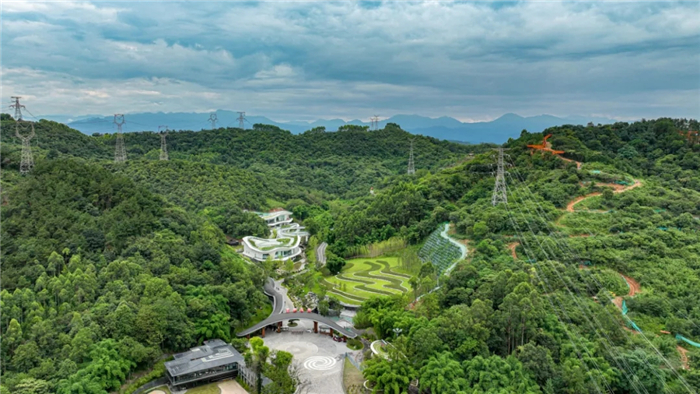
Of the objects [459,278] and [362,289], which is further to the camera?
[362,289]

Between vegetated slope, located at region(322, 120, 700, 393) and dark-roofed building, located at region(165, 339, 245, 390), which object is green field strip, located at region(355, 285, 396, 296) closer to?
vegetated slope, located at region(322, 120, 700, 393)

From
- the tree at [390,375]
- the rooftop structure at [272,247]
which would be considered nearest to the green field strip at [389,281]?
the rooftop structure at [272,247]

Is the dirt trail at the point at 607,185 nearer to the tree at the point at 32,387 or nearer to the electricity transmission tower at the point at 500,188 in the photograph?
the electricity transmission tower at the point at 500,188

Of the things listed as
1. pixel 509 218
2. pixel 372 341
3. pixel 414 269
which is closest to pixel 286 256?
pixel 414 269

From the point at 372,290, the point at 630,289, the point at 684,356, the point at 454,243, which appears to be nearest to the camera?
the point at 684,356

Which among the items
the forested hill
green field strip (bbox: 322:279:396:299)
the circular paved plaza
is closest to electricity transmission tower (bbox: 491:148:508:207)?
green field strip (bbox: 322:279:396:299)

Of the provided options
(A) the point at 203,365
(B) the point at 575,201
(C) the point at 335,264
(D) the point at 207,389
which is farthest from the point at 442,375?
(B) the point at 575,201

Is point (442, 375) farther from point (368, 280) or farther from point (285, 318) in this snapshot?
point (368, 280)
